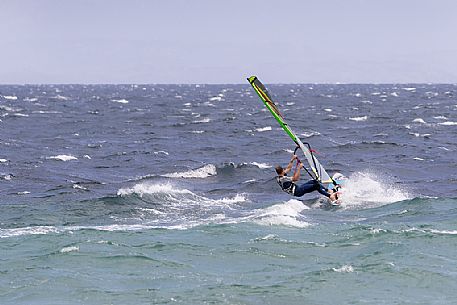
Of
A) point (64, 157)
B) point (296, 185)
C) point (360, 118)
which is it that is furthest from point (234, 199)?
point (360, 118)

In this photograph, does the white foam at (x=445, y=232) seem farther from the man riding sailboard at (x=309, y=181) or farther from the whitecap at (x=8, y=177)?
the whitecap at (x=8, y=177)

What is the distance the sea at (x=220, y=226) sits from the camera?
2002 centimetres

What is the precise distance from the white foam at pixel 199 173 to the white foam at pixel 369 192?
7950mm

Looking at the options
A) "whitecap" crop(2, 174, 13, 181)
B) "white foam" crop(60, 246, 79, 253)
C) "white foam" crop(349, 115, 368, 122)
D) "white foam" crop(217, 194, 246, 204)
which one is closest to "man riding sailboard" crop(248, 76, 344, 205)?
"white foam" crop(217, 194, 246, 204)

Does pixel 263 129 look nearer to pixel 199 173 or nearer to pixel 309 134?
pixel 309 134

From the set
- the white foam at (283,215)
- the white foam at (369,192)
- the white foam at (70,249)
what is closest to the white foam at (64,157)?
the white foam at (369,192)

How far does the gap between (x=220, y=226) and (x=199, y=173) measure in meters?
16.6

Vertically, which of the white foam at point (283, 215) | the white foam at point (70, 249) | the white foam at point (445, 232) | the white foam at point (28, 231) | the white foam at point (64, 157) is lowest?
the white foam at point (70, 249)

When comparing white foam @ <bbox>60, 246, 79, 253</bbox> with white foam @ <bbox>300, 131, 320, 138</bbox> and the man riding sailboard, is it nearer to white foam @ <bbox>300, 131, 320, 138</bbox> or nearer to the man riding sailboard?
the man riding sailboard

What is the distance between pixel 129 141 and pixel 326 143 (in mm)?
15867

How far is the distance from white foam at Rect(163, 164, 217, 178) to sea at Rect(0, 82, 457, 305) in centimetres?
11

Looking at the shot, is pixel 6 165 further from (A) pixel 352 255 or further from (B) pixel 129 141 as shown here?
(A) pixel 352 255

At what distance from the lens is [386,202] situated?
32688 millimetres

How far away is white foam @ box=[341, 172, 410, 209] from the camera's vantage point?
32.7 m
